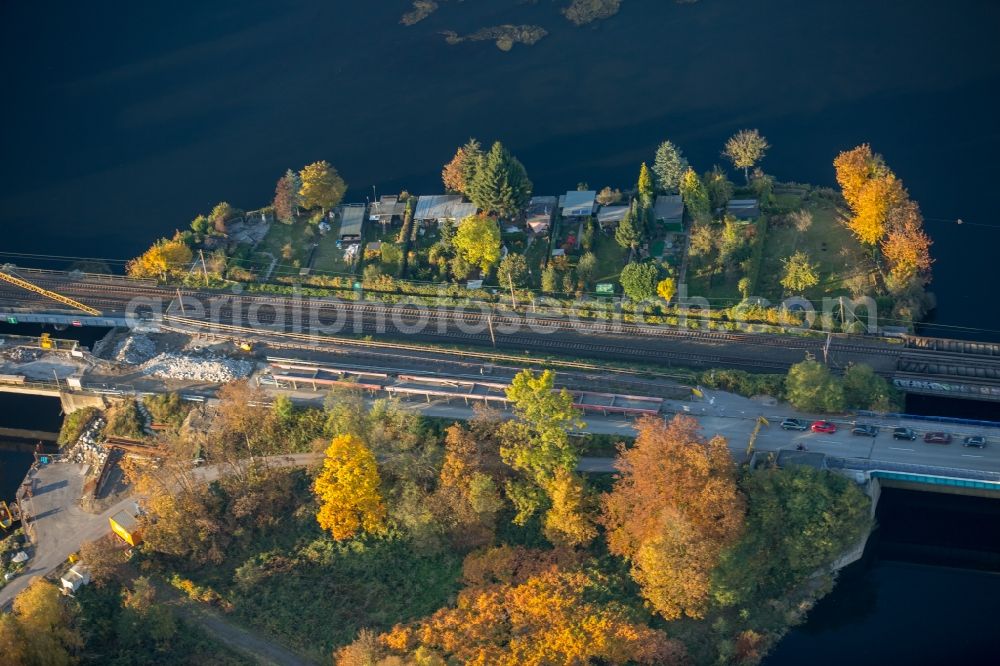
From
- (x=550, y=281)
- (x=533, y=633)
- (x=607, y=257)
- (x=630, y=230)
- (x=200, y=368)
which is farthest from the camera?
(x=607, y=257)

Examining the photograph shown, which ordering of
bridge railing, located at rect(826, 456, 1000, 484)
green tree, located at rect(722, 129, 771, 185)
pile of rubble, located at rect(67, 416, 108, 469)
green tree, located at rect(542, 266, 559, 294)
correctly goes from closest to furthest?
bridge railing, located at rect(826, 456, 1000, 484)
pile of rubble, located at rect(67, 416, 108, 469)
green tree, located at rect(542, 266, 559, 294)
green tree, located at rect(722, 129, 771, 185)

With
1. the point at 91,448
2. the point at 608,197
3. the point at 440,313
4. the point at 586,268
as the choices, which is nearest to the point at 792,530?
the point at 586,268

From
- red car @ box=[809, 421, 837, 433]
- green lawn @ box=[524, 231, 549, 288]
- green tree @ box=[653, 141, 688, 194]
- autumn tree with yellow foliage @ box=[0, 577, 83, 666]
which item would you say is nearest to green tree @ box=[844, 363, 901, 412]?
red car @ box=[809, 421, 837, 433]

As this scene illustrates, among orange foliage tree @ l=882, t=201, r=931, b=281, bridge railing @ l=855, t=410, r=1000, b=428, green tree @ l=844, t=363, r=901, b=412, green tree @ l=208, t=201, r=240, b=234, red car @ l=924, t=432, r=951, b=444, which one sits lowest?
red car @ l=924, t=432, r=951, b=444

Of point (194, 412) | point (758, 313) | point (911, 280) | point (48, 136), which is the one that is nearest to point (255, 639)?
point (194, 412)

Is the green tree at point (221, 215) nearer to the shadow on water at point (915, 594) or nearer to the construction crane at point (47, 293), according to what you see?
the construction crane at point (47, 293)

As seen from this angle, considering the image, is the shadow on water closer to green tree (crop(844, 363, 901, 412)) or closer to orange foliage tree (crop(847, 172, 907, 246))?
green tree (crop(844, 363, 901, 412))

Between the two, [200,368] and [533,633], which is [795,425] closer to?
[533,633]

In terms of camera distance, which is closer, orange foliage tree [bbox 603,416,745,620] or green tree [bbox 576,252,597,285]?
orange foliage tree [bbox 603,416,745,620]
